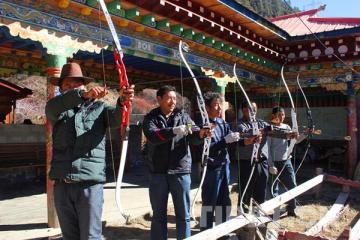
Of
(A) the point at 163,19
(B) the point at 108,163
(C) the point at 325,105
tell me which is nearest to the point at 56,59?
(A) the point at 163,19

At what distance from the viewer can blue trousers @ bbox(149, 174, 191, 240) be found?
128 inches

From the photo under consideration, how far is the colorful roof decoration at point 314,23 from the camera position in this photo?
1019cm

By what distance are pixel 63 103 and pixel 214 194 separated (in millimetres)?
2011

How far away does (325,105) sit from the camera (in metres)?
11.4

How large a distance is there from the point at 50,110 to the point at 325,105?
10.5m

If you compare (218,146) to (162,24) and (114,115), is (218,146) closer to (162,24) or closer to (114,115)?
(114,115)

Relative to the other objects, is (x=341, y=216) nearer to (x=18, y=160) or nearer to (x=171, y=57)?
(x=171, y=57)

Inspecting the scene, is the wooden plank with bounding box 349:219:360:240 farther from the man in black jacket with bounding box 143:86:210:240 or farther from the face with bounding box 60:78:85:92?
the face with bounding box 60:78:85:92

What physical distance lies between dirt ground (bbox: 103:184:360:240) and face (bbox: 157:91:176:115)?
6.20 feet

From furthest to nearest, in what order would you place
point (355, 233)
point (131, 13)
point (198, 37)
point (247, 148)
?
point (198, 37), point (131, 13), point (247, 148), point (355, 233)

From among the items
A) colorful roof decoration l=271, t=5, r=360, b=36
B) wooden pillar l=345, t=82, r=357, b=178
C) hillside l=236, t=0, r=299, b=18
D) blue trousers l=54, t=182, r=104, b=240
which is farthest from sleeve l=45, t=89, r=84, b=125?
hillside l=236, t=0, r=299, b=18

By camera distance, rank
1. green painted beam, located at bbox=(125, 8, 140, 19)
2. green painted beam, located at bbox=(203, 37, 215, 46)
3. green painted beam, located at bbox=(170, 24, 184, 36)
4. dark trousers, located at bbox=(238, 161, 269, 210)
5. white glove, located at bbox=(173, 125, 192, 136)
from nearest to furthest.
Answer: white glove, located at bbox=(173, 125, 192, 136) < dark trousers, located at bbox=(238, 161, 269, 210) < green painted beam, located at bbox=(125, 8, 140, 19) < green painted beam, located at bbox=(170, 24, 184, 36) < green painted beam, located at bbox=(203, 37, 215, 46)

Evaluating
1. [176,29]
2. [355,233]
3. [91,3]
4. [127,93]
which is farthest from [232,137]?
[176,29]

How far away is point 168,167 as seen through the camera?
10.7 ft
